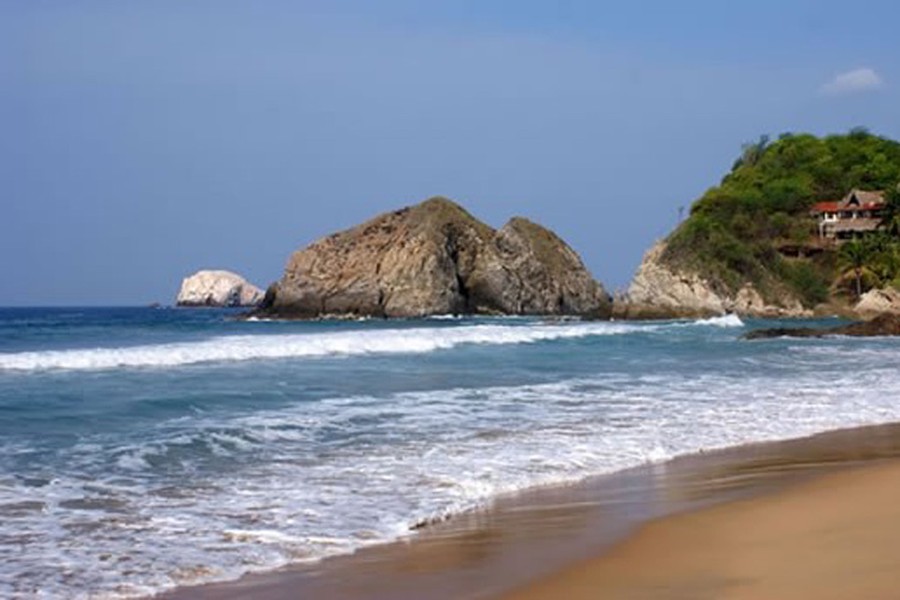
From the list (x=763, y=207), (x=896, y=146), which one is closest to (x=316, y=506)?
(x=763, y=207)

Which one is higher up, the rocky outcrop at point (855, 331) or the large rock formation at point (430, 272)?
the large rock formation at point (430, 272)

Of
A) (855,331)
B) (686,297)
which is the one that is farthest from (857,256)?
(855,331)

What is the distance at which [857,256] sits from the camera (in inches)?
2741

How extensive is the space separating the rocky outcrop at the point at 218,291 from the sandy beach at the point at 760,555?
507 feet

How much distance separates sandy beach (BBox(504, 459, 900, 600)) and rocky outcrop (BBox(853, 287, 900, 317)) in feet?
186

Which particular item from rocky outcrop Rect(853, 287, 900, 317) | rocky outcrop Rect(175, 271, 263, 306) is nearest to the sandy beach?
rocky outcrop Rect(853, 287, 900, 317)

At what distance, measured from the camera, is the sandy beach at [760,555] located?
511cm

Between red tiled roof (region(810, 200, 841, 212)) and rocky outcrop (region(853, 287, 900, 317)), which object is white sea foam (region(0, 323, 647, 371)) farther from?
red tiled roof (region(810, 200, 841, 212))

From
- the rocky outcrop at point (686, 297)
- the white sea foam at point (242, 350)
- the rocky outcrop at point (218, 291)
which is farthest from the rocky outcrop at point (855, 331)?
the rocky outcrop at point (218, 291)

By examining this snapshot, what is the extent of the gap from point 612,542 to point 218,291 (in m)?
161

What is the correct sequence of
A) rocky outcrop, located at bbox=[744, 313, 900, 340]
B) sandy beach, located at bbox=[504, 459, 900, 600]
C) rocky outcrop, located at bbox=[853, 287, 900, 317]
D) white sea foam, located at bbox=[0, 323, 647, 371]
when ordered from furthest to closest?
rocky outcrop, located at bbox=[853, 287, 900, 317] < rocky outcrop, located at bbox=[744, 313, 900, 340] < white sea foam, located at bbox=[0, 323, 647, 371] < sandy beach, located at bbox=[504, 459, 900, 600]

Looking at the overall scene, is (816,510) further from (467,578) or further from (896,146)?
(896,146)

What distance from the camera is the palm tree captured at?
69625mm

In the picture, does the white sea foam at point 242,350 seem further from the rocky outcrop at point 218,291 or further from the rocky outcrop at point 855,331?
the rocky outcrop at point 218,291
